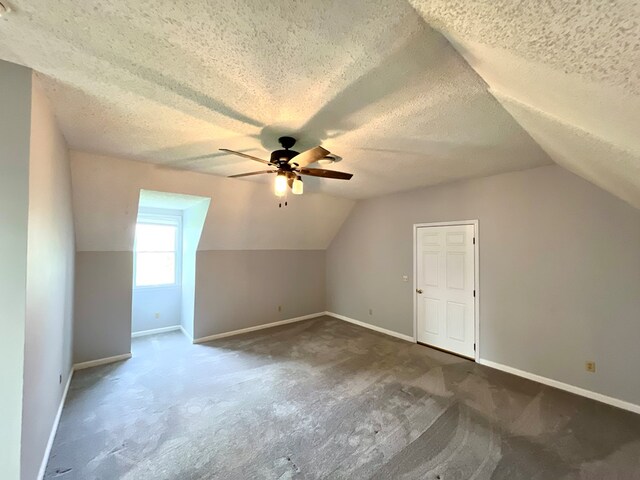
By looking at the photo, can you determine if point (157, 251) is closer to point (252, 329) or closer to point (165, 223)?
point (165, 223)

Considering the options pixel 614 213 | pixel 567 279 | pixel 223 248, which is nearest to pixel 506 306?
pixel 567 279

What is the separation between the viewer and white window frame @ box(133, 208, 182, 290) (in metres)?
4.83

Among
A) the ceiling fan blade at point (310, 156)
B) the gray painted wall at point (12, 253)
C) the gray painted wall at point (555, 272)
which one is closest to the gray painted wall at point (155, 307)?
the gray painted wall at point (12, 253)

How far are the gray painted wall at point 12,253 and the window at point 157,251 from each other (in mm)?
3685

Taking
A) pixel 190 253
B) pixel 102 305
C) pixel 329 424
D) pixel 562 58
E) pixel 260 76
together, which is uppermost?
pixel 260 76

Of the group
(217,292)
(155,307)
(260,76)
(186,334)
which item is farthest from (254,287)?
→ (260,76)

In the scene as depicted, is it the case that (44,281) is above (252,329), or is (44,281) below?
above

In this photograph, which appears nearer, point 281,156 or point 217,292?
point 281,156

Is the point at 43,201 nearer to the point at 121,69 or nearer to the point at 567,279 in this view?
the point at 121,69

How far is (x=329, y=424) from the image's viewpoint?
2430mm

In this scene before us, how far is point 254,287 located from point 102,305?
2295 millimetres

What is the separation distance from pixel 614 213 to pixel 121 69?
4.45 metres

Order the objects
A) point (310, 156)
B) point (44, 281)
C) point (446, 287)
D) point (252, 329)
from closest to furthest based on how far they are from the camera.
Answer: point (44, 281), point (310, 156), point (446, 287), point (252, 329)

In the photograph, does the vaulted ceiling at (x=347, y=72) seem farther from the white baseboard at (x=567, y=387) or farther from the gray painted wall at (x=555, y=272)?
the white baseboard at (x=567, y=387)
